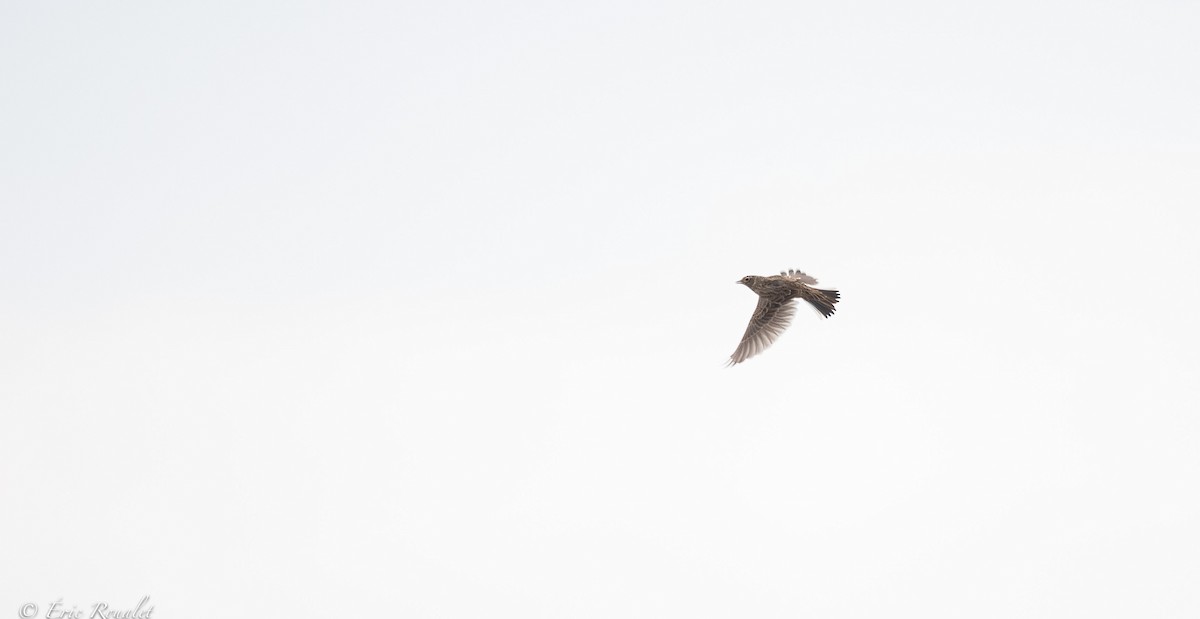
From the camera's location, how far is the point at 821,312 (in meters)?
31.5

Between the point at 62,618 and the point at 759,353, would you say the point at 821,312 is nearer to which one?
the point at 759,353

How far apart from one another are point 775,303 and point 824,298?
3.18 metres

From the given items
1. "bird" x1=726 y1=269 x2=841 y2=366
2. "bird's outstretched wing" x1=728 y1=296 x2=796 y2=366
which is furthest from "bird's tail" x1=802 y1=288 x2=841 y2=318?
"bird's outstretched wing" x1=728 y1=296 x2=796 y2=366

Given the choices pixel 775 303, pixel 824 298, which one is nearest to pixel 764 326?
pixel 775 303

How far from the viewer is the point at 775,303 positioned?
34.1 m

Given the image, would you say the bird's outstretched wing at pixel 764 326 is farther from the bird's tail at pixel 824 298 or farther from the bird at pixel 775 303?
the bird's tail at pixel 824 298

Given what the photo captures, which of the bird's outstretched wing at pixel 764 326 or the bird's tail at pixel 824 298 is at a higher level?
the bird's outstretched wing at pixel 764 326

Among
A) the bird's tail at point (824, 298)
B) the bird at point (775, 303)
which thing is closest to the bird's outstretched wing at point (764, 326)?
the bird at point (775, 303)

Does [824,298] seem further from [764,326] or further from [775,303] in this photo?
[764,326]

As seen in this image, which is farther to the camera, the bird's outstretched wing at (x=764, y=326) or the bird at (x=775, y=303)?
the bird's outstretched wing at (x=764, y=326)

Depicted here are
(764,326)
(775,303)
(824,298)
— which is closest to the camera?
(824,298)

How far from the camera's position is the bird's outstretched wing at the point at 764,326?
112 feet

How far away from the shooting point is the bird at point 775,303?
103 feet

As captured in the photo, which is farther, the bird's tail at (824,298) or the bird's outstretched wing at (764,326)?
the bird's outstretched wing at (764,326)
